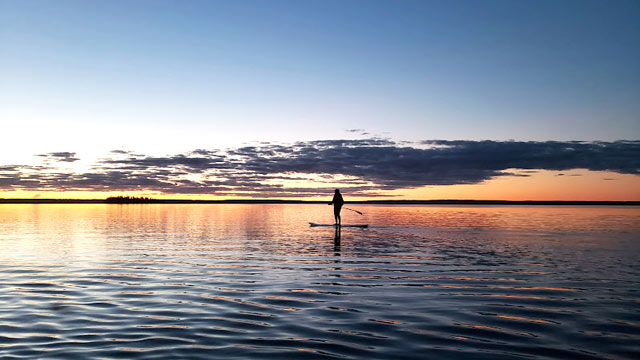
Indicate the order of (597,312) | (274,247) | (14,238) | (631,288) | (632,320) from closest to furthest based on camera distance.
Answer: (632,320) < (597,312) < (631,288) < (274,247) < (14,238)

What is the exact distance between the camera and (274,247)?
93.8 ft

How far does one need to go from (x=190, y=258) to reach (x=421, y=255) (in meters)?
11.4

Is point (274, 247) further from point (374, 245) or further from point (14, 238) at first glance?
point (14, 238)

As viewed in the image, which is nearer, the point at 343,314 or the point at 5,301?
the point at 343,314

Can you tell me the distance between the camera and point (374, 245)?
29.7 meters

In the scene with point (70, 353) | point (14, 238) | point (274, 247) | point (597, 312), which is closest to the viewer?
point (70, 353)

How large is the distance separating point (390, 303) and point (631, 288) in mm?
8221

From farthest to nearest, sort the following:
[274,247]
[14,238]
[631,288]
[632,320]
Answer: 1. [14,238]
2. [274,247]
3. [631,288]
4. [632,320]

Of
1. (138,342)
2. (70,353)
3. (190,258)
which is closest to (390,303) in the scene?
(138,342)

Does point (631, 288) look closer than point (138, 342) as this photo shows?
No

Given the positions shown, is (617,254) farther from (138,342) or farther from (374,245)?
(138,342)

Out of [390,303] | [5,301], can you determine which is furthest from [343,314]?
[5,301]

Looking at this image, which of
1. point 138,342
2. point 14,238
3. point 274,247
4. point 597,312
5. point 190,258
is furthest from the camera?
point 14,238

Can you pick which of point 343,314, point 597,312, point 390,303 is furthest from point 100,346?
point 597,312
